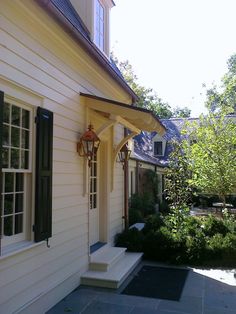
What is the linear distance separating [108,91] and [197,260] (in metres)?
4.35

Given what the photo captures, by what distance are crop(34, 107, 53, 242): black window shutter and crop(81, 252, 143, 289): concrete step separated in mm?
1668

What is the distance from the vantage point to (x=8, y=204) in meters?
4.37

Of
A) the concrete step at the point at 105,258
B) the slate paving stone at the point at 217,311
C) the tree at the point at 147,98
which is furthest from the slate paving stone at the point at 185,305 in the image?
the tree at the point at 147,98

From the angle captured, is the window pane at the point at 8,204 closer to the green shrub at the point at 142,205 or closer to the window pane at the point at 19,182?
the window pane at the point at 19,182

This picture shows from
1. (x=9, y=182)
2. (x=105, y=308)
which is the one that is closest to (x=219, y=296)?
(x=105, y=308)

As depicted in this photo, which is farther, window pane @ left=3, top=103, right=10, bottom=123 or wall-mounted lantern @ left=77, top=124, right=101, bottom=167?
wall-mounted lantern @ left=77, top=124, right=101, bottom=167

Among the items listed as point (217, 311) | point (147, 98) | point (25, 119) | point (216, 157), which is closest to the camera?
point (25, 119)

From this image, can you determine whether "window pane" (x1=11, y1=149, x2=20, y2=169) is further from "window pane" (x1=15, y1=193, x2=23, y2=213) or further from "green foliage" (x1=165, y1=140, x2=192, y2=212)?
"green foliage" (x1=165, y1=140, x2=192, y2=212)

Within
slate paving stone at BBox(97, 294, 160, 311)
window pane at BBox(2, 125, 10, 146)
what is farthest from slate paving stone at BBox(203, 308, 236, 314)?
window pane at BBox(2, 125, 10, 146)

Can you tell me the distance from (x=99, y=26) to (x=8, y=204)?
5.88m

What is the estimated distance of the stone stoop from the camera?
20.3ft

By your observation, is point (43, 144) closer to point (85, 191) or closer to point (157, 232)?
point (85, 191)

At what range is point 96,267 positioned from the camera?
21.9 feet

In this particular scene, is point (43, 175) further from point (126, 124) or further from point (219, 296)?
point (219, 296)
